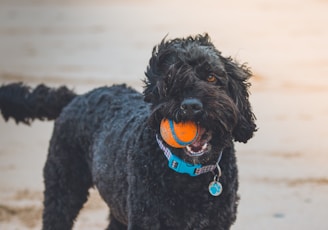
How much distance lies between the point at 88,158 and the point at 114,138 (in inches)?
18.6

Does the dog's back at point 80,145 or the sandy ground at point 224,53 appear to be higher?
the sandy ground at point 224,53

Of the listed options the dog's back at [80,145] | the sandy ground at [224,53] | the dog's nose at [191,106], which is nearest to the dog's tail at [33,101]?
the dog's back at [80,145]

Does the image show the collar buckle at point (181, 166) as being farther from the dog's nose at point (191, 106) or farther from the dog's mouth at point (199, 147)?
the dog's nose at point (191, 106)

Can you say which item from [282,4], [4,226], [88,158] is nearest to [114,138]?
[88,158]

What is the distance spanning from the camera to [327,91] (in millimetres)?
11406

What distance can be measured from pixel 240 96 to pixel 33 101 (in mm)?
2284

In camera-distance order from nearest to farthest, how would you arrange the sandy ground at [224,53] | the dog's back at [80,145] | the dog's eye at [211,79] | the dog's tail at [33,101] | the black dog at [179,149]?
the black dog at [179,149]
the dog's eye at [211,79]
the dog's back at [80,145]
the dog's tail at [33,101]
the sandy ground at [224,53]

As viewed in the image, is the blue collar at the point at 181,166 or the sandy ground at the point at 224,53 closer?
the blue collar at the point at 181,166

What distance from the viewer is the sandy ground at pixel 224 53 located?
7.88 meters

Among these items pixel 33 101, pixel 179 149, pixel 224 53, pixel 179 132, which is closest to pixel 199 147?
pixel 179 149

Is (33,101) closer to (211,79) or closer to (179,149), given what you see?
(179,149)

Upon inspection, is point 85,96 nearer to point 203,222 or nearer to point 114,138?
point 114,138

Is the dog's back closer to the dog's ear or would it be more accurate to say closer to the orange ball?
the dog's ear

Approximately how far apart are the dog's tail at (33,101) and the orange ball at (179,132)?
2114mm
